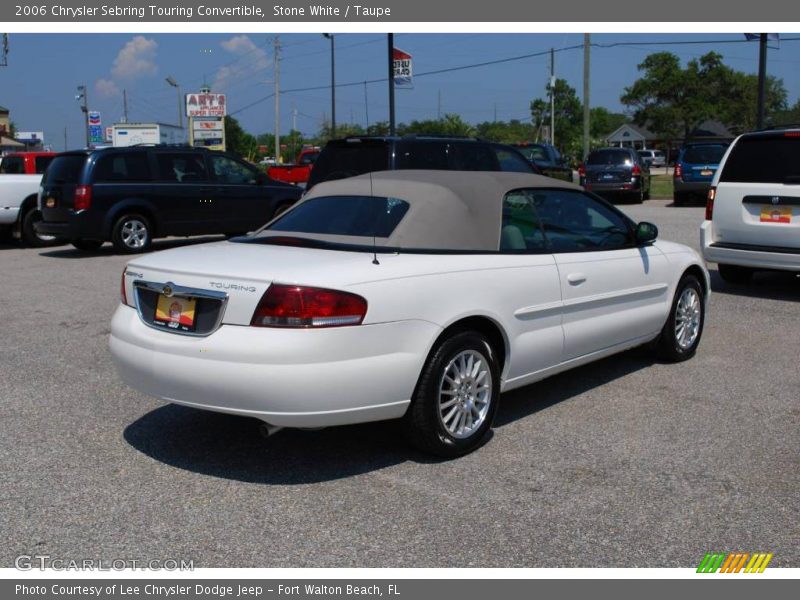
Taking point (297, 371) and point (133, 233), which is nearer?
point (297, 371)

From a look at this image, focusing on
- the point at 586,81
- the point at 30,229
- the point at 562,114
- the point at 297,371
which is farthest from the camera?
the point at 562,114

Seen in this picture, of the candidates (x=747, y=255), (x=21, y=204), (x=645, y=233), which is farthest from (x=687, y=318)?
(x=21, y=204)

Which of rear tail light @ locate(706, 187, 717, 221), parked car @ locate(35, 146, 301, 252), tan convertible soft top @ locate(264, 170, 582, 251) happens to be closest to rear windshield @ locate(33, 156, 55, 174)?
parked car @ locate(35, 146, 301, 252)

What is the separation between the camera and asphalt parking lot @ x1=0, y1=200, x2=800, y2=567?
12.8 feet

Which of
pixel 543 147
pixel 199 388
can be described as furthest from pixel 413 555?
pixel 543 147

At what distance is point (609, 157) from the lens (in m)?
25.5

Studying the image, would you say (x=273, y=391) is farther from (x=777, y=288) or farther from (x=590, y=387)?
(x=777, y=288)

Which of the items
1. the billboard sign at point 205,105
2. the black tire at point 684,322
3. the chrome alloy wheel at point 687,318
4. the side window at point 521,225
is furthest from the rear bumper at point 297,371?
the billboard sign at point 205,105

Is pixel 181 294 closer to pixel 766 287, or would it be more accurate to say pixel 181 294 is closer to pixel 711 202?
pixel 711 202

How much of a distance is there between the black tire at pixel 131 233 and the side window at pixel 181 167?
0.84 meters

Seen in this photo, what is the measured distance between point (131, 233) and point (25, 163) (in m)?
5.54

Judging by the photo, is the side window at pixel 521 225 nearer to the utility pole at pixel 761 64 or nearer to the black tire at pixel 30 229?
the black tire at pixel 30 229

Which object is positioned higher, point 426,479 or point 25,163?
point 25,163

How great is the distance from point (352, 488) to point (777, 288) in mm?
8025
